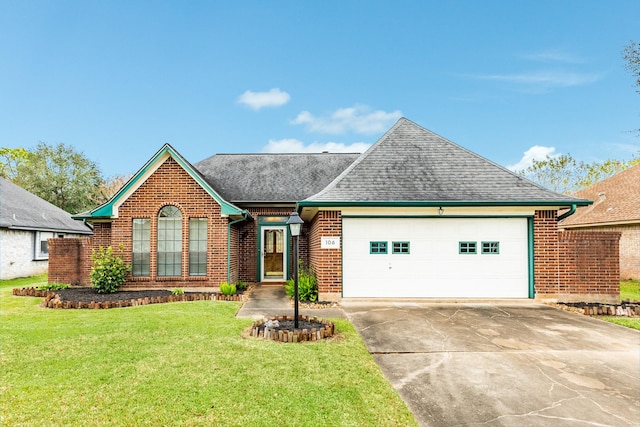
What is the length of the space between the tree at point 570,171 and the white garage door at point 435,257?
96.9ft

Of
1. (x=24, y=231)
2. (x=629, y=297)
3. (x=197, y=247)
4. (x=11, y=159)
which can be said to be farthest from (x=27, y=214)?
(x=629, y=297)

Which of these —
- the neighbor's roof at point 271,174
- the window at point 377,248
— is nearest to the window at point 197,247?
the neighbor's roof at point 271,174

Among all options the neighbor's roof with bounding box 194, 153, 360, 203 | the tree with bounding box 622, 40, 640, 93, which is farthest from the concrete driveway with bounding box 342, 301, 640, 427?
the tree with bounding box 622, 40, 640, 93

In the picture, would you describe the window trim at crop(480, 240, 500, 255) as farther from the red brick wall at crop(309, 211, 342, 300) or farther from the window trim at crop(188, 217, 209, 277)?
the window trim at crop(188, 217, 209, 277)

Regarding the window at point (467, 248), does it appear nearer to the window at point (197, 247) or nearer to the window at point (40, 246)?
the window at point (197, 247)

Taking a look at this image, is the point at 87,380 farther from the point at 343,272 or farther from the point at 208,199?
the point at 208,199

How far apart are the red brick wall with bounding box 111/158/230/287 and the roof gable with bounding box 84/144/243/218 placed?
0.13 m

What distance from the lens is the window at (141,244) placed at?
11.3 m

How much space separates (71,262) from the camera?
12.4m

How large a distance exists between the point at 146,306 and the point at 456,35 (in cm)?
1763

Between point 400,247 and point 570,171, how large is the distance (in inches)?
1280

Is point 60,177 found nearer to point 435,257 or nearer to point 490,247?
point 435,257

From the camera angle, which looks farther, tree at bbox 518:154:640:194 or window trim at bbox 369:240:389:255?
tree at bbox 518:154:640:194

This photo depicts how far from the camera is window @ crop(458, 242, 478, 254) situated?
32.8 feet
